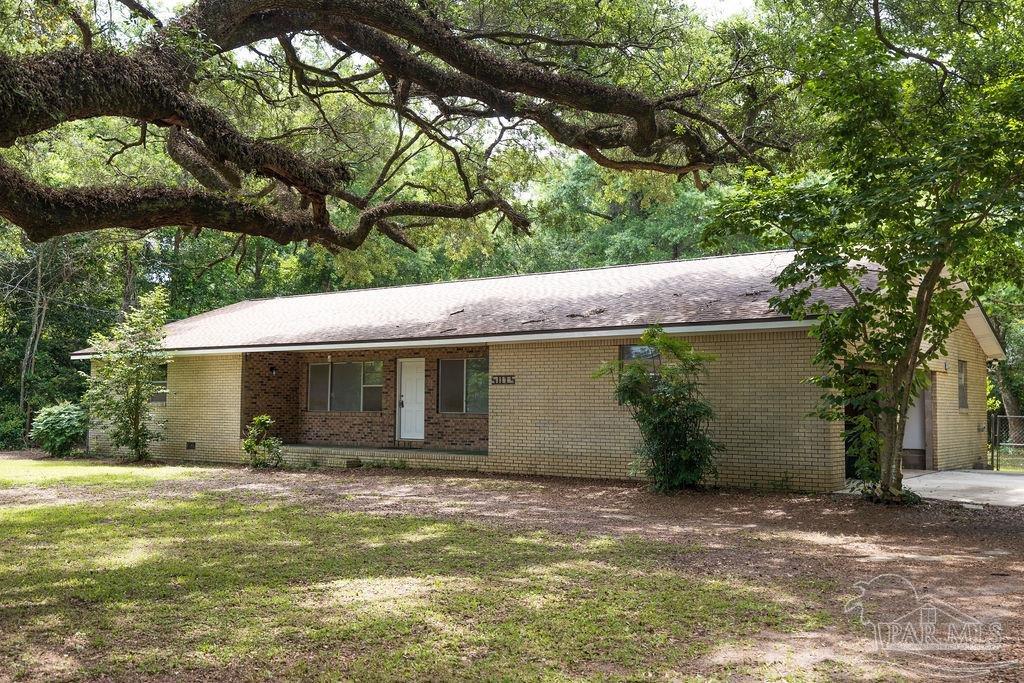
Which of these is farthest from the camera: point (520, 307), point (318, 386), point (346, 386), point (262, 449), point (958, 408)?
point (318, 386)

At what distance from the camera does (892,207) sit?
30.6ft

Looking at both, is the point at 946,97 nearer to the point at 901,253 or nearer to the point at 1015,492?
the point at 901,253

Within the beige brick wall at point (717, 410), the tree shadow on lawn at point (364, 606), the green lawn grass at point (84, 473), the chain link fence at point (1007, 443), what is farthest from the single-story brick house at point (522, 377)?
the tree shadow on lawn at point (364, 606)

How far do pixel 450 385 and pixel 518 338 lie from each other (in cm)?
378

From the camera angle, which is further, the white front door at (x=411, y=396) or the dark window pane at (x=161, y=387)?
the dark window pane at (x=161, y=387)

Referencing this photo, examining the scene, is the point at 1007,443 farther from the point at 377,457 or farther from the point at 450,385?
the point at 377,457

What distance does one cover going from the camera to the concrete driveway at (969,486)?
11922 millimetres

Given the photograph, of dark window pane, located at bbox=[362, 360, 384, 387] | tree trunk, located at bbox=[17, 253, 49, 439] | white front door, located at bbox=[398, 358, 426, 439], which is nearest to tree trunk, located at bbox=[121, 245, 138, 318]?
tree trunk, located at bbox=[17, 253, 49, 439]

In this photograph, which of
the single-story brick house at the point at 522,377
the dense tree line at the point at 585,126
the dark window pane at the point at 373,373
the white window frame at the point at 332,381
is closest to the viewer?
the dense tree line at the point at 585,126

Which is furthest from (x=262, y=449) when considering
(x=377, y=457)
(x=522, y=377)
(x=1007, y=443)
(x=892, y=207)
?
(x=1007, y=443)

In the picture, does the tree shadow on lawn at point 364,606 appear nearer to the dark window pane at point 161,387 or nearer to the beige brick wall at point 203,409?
the beige brick wall at point 203,409

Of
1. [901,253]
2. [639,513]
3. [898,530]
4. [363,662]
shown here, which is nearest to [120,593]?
[363,662]

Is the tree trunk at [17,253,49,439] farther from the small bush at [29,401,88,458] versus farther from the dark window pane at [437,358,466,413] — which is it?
the dark window pane at [437,358,466,413]

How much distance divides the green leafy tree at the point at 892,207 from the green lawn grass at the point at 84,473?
11.3m
